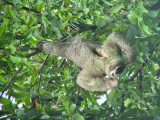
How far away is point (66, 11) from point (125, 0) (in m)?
1.00

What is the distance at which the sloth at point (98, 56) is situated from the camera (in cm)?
252

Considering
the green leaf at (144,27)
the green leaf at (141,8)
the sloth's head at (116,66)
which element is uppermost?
the green leaf at (141,8)

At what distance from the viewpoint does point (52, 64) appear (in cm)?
390

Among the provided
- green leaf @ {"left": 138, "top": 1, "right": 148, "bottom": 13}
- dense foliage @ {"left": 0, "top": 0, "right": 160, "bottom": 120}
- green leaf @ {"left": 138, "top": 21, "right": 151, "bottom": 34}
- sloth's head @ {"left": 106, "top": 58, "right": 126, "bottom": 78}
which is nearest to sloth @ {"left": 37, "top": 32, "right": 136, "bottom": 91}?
sloth's head @ {"left": 106, "top": 58, "right": 126, "bottom": 78}

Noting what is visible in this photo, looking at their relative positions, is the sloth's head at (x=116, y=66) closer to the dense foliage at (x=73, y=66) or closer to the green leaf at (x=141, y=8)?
the dense foliage at (x=73, y=66)

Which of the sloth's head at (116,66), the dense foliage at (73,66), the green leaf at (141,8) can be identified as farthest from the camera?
the sloth's head at (116,66)

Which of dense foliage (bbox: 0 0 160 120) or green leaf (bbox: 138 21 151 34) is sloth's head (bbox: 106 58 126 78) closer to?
dense foliage (bbox: 0 0 160 120)

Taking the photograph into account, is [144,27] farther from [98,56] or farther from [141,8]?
[98,56]

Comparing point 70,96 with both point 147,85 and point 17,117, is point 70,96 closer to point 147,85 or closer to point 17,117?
point 147,85

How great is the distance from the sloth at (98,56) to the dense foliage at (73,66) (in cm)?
15

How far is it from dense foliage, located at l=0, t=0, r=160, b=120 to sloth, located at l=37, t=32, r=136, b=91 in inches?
6.0

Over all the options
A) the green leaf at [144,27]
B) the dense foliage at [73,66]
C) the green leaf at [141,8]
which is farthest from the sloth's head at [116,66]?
the green leaf at [141,8]

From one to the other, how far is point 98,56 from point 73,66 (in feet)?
2.82

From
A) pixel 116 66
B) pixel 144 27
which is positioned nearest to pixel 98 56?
pixel 116 66
